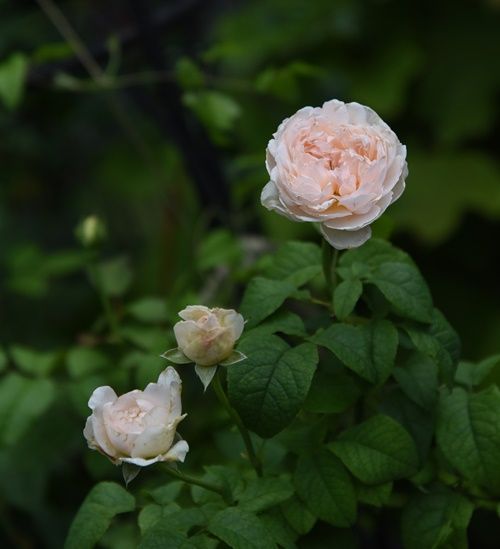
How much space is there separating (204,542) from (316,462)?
0.13 meters

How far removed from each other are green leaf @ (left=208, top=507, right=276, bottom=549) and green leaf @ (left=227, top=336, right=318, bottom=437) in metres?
0.06

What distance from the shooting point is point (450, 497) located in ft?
2.46

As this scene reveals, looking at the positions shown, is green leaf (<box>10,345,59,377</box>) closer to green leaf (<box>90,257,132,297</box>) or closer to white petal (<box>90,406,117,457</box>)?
green leaf (<box>90,257,132,297</box>)

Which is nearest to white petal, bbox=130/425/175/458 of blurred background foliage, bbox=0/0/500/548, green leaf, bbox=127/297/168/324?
green leaf, bbox=127/297/168/324

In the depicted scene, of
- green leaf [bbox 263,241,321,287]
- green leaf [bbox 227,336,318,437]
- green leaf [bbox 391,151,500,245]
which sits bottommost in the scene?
green leaf [bbox 391,151,500,245]

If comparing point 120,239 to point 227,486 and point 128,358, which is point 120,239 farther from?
point 227,486

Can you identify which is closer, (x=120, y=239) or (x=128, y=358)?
(x=128, y=358)

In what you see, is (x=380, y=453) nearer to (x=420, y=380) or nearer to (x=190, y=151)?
(x=420, y=380)

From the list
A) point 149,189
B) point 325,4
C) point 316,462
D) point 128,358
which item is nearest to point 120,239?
point 149,189

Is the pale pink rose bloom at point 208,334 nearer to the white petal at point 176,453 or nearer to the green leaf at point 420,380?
the white petal at point 176,453

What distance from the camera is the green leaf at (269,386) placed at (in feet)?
2.12

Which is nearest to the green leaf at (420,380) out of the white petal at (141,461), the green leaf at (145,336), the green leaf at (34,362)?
the white petal at (141,461)

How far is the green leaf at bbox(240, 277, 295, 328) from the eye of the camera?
72 centimetres

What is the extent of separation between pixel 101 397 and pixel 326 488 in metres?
0.19
